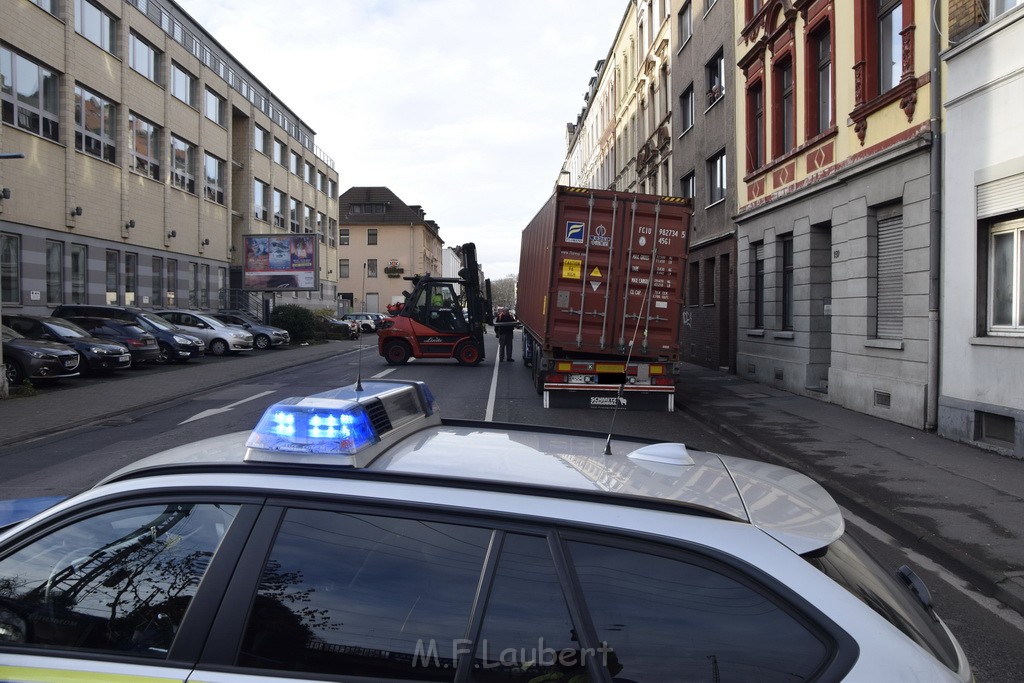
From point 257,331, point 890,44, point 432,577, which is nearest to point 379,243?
point 257,331

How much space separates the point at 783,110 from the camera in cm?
1881

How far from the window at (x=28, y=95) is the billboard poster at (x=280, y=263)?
16.7 meters

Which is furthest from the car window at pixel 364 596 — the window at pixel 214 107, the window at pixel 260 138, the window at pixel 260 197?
the window at pixel 260 138

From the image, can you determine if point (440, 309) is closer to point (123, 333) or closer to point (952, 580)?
point (123, 333)

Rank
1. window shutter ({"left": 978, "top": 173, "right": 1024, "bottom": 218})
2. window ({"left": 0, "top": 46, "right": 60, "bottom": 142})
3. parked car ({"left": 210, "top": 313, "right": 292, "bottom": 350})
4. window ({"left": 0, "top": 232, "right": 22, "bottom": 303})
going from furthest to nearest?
1. parked car ({"left": 210, "top": 313, "right": 292, "bottom": 350})
2. window ({"left": 0, "top": 46, "right": 60, "bottom": 142})
3. window ({"left": 0, "top": 232, "right": 22, "bottom": 303})
4. window shutter ({"left": 978, "top": 173, "right": 1024, "bottom": 218})

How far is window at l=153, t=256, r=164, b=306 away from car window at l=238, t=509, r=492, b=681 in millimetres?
34868

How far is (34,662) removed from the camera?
205 cm

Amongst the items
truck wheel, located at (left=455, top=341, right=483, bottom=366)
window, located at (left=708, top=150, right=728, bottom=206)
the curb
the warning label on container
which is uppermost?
window, located at (left=708, top=150, right=728, bottom=206)

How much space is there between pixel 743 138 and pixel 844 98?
6011mm

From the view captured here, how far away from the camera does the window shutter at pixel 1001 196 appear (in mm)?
9984

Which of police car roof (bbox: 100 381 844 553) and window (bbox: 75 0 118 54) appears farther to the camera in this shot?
window (bbox: 75 0 118 54)

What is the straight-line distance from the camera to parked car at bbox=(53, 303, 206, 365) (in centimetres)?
2325

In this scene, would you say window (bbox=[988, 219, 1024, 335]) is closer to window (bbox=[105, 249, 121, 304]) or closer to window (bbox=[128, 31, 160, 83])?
window (bbox=[105, 249, 121, 304])

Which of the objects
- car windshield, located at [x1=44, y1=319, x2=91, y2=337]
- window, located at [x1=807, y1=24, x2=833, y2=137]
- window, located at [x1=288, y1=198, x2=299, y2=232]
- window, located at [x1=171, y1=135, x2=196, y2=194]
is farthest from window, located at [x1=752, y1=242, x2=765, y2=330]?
window, located at [x1=288, y1=198, x2=299, y2=232]
